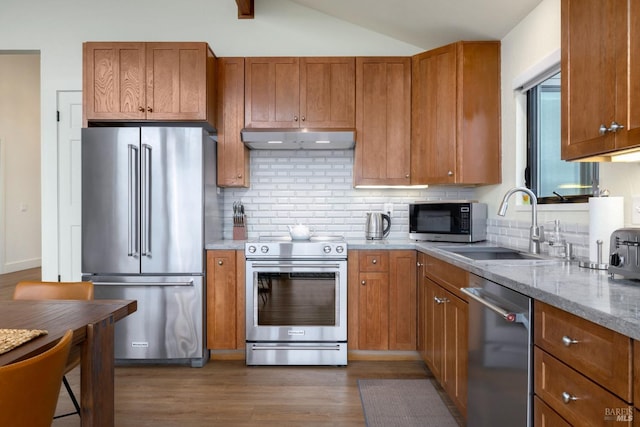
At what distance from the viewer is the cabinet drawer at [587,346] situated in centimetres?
99

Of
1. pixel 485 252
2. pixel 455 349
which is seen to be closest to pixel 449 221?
pixel 485 252

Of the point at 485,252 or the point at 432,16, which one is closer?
the point at 485,252

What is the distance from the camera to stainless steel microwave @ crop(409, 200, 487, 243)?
10.6 ft

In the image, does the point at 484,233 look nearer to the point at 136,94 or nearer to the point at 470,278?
the point at 470,278

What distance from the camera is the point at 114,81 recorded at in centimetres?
337

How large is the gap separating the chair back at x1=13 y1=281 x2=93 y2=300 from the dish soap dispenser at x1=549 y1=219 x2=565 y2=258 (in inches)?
99.0

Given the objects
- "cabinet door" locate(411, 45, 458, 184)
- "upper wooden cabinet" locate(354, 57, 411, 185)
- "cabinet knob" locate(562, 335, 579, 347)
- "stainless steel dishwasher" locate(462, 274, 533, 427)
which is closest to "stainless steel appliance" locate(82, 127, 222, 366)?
"upper wooden cabinet" locate(354, 57, 411, 185)

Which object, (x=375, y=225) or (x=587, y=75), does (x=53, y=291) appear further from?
(x=587, y=75)

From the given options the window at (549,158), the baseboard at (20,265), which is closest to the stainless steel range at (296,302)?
the window at (549,158)

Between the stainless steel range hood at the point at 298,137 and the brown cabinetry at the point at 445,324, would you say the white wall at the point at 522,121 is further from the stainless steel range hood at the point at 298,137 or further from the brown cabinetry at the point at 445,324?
the stainless steel range hood at the point at 298,137

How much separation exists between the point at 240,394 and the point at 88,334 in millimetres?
1529

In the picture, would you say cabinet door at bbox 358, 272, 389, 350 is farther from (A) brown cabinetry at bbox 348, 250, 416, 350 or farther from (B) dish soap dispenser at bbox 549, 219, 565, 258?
(B) dish soap dispenser at bbox 549, 219, 565, 258

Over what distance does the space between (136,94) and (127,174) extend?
67 centimetres

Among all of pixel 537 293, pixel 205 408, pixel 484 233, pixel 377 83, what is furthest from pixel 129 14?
pixel 537 293
